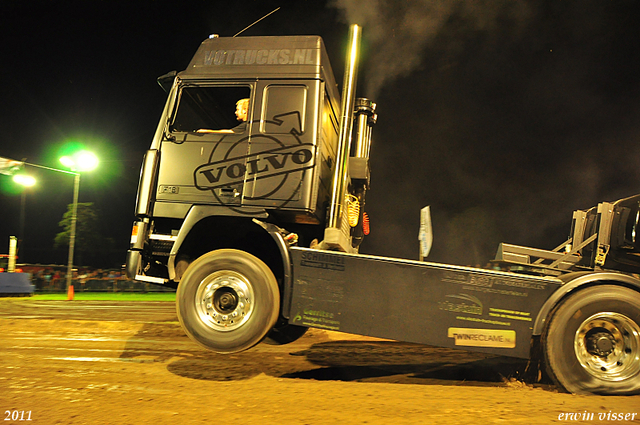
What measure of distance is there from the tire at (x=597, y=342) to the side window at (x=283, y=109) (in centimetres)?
337

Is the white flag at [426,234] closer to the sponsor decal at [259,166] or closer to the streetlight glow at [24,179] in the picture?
the sponsor decal at [259,166]

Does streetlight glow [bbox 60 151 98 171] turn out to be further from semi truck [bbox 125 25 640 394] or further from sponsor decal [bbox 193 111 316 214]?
sponsor decal [bbox 193 111 316 214]

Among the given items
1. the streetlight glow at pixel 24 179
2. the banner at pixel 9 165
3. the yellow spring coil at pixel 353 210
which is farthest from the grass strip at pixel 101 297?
the yellow spring coil at pixel 353 210

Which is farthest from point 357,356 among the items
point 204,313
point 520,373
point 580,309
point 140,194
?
point 140,194

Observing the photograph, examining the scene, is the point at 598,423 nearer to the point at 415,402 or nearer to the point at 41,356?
the point at 415,402

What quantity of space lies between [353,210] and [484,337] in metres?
2.66

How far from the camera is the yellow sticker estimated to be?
445 cm

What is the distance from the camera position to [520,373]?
5.62 metres

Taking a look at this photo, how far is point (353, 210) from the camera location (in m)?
6.50

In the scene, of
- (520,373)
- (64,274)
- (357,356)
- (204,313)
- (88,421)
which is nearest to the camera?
(88,421)

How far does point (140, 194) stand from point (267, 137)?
5.23 ft

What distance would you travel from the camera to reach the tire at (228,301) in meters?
4.76

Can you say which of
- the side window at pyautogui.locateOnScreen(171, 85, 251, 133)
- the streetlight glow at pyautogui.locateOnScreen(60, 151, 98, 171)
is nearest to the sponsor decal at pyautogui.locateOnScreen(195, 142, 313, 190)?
the side window at pyautogui.locateOnScreen(171, 85, 251, 133)

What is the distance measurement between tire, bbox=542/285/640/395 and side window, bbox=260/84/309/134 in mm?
3370
